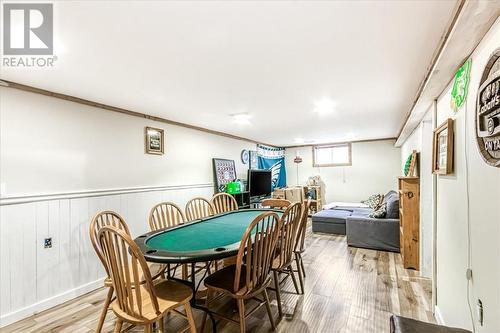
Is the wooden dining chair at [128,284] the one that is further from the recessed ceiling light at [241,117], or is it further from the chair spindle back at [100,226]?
the recessed ceiling light at [241,117]

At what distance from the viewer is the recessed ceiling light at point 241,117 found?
11.7 ft

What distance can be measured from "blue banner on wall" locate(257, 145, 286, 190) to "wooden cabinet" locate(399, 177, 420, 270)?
392 cm

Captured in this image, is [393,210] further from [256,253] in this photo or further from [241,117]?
[256,253]

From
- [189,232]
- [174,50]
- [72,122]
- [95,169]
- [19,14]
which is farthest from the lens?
[95,169]

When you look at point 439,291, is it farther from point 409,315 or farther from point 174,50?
point 174,50

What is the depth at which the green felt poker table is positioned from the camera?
1617mm

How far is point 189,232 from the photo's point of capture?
2369mm

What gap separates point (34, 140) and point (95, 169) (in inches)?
25.9

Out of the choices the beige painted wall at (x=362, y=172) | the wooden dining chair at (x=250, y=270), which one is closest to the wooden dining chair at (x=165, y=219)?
the wooden dining chair at (x=250, y=270)

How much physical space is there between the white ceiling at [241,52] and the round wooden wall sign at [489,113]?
0.44 m

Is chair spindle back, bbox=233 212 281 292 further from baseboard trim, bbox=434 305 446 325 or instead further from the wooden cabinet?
the wooden cabinet

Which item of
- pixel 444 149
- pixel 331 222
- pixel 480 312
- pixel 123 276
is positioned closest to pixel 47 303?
pixel 123 276

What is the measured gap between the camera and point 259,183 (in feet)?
19.9

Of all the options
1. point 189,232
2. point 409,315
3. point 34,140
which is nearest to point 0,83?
point 34,140
